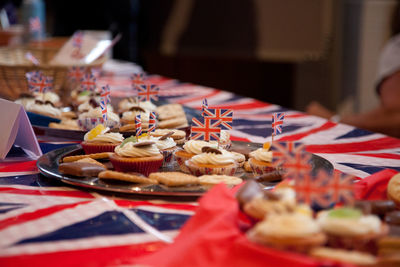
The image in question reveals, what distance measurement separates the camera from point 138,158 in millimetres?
1693

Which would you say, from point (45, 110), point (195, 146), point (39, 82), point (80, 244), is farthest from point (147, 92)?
point (80, 244)

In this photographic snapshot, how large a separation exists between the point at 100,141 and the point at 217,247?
100 cm

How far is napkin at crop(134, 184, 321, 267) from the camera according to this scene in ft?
3.05

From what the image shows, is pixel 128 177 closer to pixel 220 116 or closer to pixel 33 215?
pixel 33 215

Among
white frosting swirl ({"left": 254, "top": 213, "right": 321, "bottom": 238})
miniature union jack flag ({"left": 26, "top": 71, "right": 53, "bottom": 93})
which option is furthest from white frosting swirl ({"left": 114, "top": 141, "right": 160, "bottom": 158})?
miniature union jack flag ({"left": 26, "top": 71, "right": 53, "bottom": 93})

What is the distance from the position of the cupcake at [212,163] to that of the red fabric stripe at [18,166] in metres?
0.55

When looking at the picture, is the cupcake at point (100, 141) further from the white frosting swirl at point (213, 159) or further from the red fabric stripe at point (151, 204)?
the red fabric stripe at point (151, 204)

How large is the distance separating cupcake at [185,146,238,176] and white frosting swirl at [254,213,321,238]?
0.65 meters

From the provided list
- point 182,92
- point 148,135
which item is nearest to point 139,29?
point 182,92

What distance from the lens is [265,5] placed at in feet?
24.1

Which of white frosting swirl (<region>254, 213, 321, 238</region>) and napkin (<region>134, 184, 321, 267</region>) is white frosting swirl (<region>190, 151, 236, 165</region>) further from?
white frosting swirl (<region>254, 213, 321, 238</region>)

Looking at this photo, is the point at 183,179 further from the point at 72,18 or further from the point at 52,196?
the point at 72,18

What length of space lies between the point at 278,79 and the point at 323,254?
680cm

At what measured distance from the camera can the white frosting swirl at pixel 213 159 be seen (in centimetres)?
163
